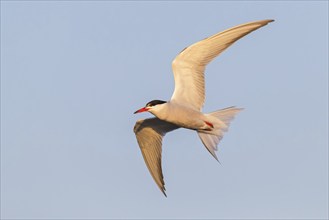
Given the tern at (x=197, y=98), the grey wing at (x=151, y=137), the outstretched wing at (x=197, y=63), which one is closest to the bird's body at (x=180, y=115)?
the tern at (x=197, y=98)

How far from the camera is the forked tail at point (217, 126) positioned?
12641mm

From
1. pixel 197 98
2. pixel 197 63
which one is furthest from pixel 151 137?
pixel 197 63

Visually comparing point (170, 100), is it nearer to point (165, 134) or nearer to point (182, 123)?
point (182, 123)

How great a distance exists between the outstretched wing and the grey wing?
A: 1.15 m

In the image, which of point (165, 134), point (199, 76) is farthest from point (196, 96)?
point (165, 134)

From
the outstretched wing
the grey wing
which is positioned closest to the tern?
the outstretched wing

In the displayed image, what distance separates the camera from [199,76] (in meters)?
12.8

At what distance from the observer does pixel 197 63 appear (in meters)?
12.6

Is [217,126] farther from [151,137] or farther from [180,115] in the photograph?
[151,137]

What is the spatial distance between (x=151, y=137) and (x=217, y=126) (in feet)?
5.87

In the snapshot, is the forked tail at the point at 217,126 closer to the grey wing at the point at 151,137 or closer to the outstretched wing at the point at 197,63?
the outstretched wing at the point at 197,63

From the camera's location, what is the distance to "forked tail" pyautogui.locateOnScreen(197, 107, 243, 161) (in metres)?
12.6

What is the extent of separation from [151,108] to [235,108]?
1.46 meters

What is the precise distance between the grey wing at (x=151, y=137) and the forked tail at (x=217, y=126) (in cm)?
133
